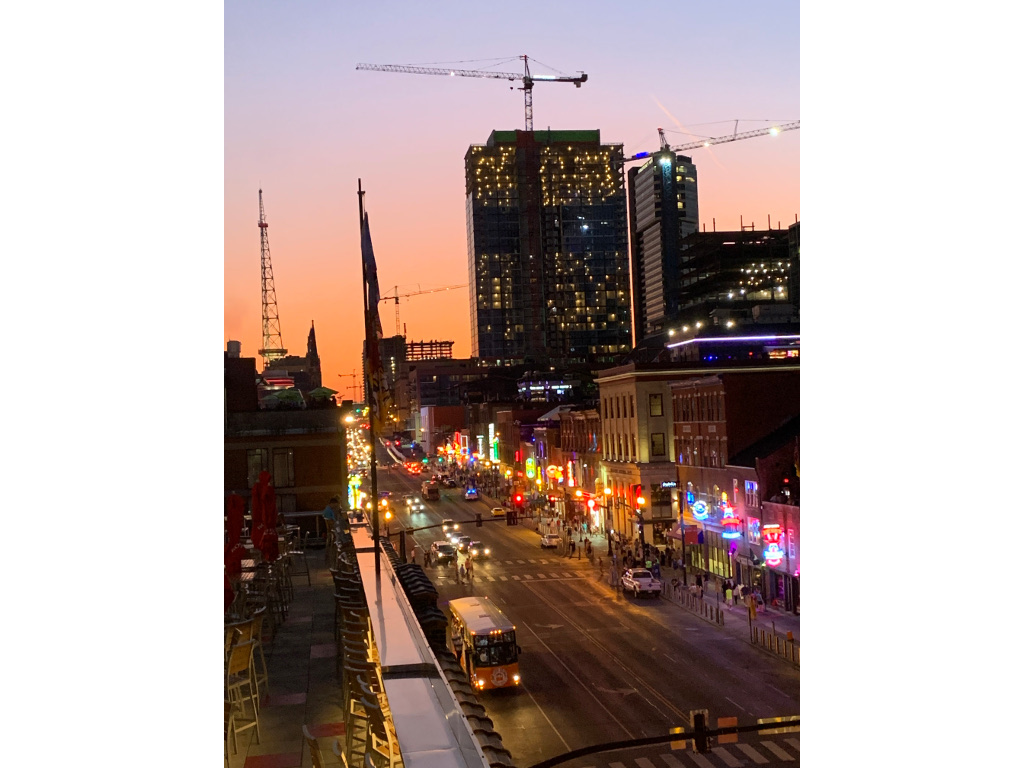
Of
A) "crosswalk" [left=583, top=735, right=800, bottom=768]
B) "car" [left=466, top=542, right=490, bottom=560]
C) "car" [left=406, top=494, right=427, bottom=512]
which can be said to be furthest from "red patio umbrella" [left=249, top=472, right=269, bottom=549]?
"car" [left=406, top=494, right=427, bottom=512]

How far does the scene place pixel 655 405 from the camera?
66.2 metres

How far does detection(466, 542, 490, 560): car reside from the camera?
61375 millimetres

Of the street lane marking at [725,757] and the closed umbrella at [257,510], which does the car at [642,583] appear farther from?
the closed umbrella at [257,510]

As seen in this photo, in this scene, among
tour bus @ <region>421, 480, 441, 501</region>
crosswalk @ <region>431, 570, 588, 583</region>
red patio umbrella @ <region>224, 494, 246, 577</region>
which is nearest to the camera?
red patio umbrella @ <region>224, 494, 246, 577</region>

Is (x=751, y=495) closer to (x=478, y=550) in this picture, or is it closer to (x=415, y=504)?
(x=478, y=550)

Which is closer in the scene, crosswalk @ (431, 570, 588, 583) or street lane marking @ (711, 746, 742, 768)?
street lane marking @ (711, 746, 742, 768)

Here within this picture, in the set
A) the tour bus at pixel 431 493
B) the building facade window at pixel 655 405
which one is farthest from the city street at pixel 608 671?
the tour bus at pixel 431 493

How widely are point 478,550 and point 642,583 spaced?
17.7 m

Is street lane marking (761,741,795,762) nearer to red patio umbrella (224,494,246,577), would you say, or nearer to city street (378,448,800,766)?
city street (378,448,800,766)

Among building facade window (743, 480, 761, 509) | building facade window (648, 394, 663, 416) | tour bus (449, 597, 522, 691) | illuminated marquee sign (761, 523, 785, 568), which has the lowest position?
tour bus (449, 597, 522, 691)

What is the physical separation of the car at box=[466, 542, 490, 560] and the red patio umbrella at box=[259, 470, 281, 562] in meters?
36.5

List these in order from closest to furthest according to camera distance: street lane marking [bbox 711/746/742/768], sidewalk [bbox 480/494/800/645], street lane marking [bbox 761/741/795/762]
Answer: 1. street lane marking [bbox 711/746/742/768]
2. street lane marking [bbox 761/741/795/762]
3. sidewalk [bbox 480/494/800/645]

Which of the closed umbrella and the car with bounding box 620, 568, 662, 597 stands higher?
the closed umbrella

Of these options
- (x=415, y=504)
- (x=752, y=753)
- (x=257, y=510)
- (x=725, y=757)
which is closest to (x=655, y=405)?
(x=415, y=504)
